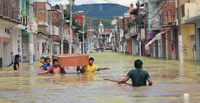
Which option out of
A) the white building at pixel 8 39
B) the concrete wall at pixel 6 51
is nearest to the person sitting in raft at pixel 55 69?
the white building at pixel 8 39

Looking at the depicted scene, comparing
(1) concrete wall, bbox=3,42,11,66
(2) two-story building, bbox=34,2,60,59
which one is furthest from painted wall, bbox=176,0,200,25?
(2) two-story building, bbox=34,2,60,59

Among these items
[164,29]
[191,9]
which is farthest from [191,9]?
[164,29]

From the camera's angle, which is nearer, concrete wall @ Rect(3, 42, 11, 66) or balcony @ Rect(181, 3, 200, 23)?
balcony @ Rect(181, 3, 200, 23)

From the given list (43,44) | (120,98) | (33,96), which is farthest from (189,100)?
(43,44)

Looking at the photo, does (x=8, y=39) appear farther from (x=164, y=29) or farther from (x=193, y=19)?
(x=164, y=29)

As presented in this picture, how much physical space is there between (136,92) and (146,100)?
1412mm

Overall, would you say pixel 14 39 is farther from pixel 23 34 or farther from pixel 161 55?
pixel 161 55

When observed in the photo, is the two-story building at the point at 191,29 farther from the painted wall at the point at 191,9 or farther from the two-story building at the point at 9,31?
the two-story building at the point at 9,31

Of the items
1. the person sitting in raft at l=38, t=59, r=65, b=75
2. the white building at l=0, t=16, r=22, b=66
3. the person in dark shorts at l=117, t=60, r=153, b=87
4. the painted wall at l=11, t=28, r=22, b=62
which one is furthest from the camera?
the painted wall at l=11, t=28, r=22, b=62

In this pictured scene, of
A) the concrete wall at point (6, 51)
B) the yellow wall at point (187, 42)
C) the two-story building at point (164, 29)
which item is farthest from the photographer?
the two-story building at point (164, 29)

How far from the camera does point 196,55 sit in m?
31.2

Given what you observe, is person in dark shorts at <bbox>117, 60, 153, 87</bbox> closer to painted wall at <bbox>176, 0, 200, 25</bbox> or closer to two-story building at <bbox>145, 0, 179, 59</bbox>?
painted wall at <bbox>176, 0, 200, 25</bbox>

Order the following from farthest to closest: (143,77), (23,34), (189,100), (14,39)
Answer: (23,34) < (14,39) < (143,77) < (189,100)

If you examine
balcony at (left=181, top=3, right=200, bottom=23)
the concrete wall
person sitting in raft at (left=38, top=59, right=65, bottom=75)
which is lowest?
person sitting in raft at (left=38, top=59, right=65, bottom=75)
